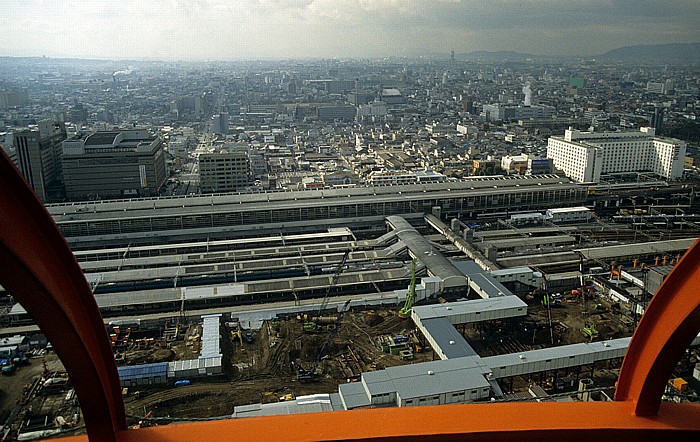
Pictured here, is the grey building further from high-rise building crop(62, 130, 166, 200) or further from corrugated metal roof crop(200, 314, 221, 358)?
corrugated metal roof crop(200, 314, 221, 358)

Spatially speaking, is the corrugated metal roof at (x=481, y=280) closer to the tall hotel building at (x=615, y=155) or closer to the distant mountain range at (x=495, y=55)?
the tall hotel building at (x=615, y=155)

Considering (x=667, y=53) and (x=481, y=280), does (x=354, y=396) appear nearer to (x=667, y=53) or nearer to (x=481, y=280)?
(x=481, y=280)

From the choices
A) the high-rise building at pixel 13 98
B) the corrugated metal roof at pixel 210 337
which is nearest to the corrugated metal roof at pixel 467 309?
the corrugated metal roof at pixel 210 337

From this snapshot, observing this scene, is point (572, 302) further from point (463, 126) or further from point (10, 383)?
point (463, 126)

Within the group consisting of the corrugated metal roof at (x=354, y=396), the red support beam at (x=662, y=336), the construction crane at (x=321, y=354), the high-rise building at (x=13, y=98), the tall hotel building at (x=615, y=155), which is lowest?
the construction crane at (x=321, y=354)

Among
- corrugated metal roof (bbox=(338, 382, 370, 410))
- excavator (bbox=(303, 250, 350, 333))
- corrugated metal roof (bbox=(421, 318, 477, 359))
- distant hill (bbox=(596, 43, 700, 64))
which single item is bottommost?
excavator (bbox=(303, 250, 350, 333))

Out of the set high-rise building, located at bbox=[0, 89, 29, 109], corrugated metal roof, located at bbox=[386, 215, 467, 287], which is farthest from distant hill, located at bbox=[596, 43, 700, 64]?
high-rise building, located at bbox=[0, 89, 29, 109]

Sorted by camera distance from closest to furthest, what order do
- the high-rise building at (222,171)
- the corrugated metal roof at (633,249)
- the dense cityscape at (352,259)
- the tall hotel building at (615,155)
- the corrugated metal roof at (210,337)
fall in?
the dense cityscape at (352,259)
the corrugated metal roof at (210,337)
the corrugated metal roof at (633,249)
the high-rise building at (222,171)
the tall hotel building at (615,155)
